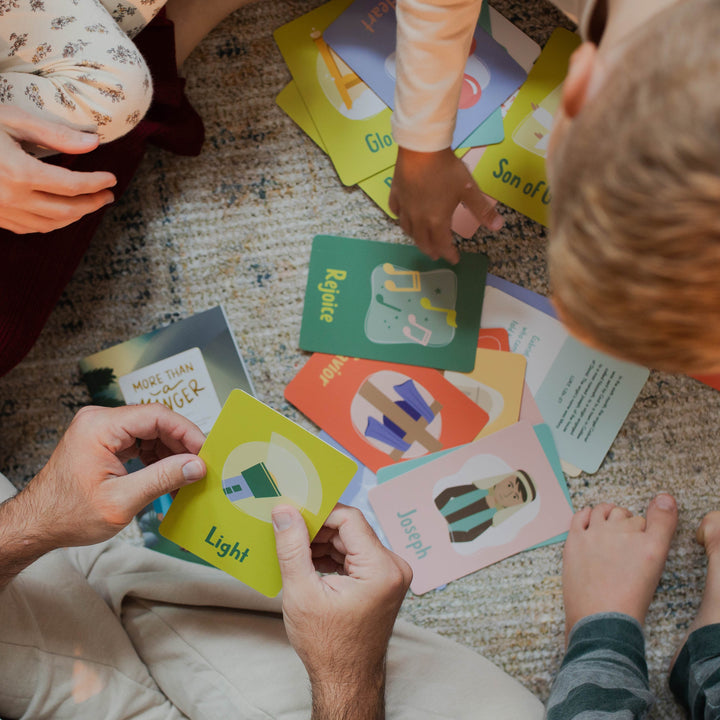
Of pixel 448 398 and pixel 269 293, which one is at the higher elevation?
pixel 269 293

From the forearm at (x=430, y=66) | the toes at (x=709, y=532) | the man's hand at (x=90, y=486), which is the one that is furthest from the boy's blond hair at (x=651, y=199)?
the toes at (x=709, y=532)

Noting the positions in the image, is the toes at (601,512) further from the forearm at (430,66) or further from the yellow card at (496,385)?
the forearm at (430,66)

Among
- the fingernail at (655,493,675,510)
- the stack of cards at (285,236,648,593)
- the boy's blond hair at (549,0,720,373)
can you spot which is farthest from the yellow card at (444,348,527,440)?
the boy's blond hair at (549,0,720,373)

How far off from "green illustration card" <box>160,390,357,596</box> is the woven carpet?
0.19 meters

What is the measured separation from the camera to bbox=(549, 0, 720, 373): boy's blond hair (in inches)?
13.4

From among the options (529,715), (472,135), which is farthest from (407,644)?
(472,135)

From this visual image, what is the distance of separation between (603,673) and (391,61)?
2.86ft

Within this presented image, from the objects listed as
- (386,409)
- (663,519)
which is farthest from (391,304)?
(663,519)

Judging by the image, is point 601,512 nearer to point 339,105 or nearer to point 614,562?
point 614,562

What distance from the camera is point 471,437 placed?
917 millimetres

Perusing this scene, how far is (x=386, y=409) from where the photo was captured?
3.00 ft

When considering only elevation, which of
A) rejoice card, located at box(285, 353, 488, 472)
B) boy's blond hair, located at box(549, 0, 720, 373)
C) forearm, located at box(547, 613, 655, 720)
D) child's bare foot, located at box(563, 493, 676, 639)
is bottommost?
forearm, located at box(547, 613, 655, 720)

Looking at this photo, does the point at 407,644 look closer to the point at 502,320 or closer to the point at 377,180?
the point at 502,320

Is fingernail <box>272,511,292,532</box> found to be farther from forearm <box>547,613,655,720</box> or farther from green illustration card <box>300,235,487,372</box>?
forearm <box>547,613,655,720</box>
